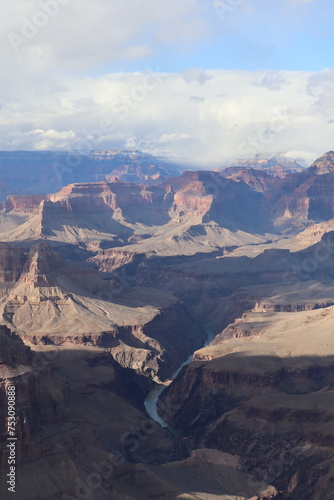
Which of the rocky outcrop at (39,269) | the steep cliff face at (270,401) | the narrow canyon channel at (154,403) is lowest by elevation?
the narrow canyon channel at (154,403)

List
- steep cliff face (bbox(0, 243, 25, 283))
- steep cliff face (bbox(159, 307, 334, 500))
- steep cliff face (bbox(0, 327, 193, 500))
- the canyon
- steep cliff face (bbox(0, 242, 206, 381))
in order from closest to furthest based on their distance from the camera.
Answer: steep cliff face (bbox(0, 327, 193, 500)) < the canyon < steep cliff face (bbox(159, 307, 334, 500)) < steep cliff face (bbox(0, 242, 206, 381)) < steep cliff face (bbox(0, 243, 25, 283))

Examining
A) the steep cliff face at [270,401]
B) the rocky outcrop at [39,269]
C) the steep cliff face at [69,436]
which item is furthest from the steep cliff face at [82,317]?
the steep cliff face at [69,436]

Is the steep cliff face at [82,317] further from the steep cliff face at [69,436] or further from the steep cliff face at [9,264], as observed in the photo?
the steep cliff face at [69,436]

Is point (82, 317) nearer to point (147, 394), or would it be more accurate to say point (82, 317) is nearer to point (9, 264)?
point (9, 264)

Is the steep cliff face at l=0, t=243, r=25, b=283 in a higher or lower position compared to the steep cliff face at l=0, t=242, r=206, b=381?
higher

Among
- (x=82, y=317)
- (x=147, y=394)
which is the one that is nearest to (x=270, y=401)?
(x=147, y=394)

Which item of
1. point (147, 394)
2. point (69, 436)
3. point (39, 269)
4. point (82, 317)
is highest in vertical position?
point (39, 269)

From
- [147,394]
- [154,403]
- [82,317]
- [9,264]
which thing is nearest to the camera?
[154,403]

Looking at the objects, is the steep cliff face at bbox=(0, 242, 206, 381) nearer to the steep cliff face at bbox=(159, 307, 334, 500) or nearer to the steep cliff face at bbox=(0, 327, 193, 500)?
the steep cliff face at bbox=(159, 307, 334, 500)

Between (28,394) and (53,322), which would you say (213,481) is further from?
(53,322)

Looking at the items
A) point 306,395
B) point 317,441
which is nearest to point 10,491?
point 317,441

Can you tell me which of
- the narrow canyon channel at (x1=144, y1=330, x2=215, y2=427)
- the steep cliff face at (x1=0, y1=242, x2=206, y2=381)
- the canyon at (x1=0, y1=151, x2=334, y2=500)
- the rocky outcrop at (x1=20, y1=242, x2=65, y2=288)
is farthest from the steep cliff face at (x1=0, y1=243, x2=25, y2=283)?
the narrow canyon channel at (x1=144, y1=330, x2=215, y2=427)
